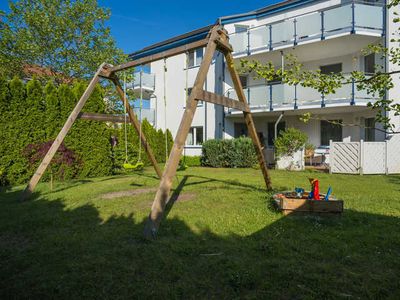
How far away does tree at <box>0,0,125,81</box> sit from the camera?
16.1 metres

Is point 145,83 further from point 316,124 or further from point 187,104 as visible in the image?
point 187,104

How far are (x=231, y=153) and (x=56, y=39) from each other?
1235 cm

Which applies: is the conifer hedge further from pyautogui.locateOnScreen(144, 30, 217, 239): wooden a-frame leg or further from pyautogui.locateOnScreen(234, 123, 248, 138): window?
pyautogui.locateOnScreen(234, 123, 248, 138): window

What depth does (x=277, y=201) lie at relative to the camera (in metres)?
5.36

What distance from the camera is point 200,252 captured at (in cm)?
350

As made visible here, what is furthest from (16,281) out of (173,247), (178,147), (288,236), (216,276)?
(288,236)

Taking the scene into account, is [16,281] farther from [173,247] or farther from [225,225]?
[225,225]

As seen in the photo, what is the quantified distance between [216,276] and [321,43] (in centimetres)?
1456

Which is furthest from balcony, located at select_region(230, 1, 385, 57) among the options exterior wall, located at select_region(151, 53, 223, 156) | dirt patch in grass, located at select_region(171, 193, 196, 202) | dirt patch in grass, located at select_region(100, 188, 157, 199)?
dirt patch in grass, located at select_region(100, 188, 157, 199)

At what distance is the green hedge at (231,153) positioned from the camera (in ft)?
→ 50.8

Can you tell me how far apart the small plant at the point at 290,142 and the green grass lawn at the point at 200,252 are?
8.06 metres

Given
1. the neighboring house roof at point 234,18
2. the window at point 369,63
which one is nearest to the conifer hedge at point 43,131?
the neighboring house roof at point 234,18

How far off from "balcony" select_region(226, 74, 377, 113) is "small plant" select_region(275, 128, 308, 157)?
1599 millimetres

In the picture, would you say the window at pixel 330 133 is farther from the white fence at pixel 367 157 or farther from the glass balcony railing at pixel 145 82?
the glass balcony railing at pixel 145 82
